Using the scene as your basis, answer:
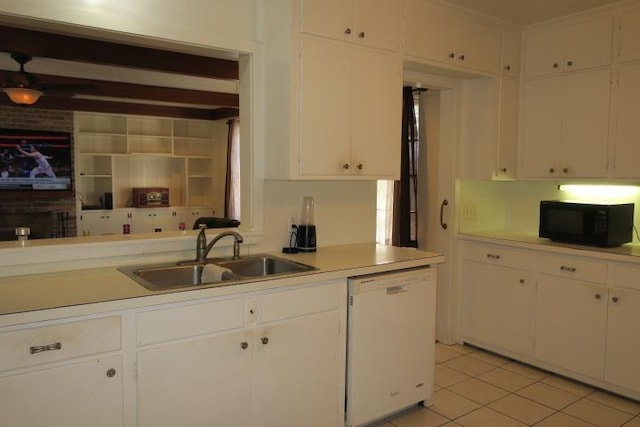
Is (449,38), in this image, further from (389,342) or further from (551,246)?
(389,342)

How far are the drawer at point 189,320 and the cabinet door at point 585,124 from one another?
2720 mm

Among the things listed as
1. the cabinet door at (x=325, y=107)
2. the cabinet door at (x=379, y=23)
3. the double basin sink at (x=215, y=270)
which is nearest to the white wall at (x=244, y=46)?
the double basin sink at (x=215, y=270)

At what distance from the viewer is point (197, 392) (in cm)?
202

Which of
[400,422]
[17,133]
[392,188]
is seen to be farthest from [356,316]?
[17,133]

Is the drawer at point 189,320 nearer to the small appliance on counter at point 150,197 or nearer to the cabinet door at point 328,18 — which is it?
the cabinet door at point 328,18

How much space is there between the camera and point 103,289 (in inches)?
77.0

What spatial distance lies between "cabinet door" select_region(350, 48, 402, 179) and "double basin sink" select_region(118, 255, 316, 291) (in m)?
0.70

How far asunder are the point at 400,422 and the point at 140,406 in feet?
5.03

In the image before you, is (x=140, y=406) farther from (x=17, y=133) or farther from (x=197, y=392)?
(x=17, y=133)

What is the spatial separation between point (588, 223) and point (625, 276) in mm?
419

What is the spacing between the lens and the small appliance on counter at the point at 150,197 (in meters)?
7.56

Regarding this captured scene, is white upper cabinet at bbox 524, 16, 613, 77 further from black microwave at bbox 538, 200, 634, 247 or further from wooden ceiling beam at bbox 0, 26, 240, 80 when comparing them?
wooden ceiling beam at bbox 0, 26, 240, 80

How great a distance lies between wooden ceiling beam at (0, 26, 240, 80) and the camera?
384 centimetres

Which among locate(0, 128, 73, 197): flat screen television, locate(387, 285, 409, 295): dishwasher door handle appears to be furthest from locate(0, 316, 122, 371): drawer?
locate(0, 128, 73, 197): flat screen television
